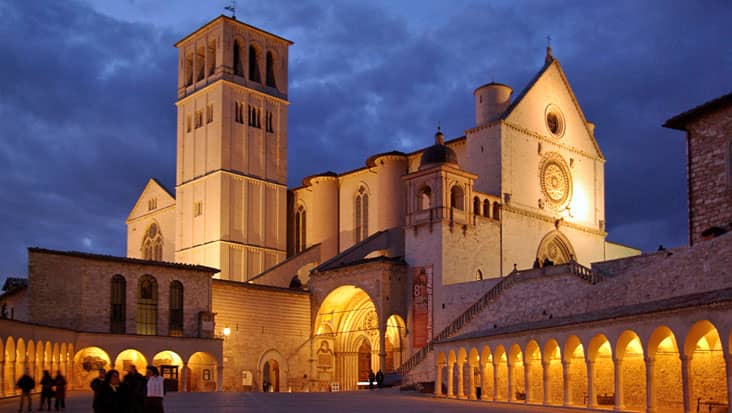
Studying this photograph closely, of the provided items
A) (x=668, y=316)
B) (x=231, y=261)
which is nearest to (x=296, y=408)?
(x=668, y=316)

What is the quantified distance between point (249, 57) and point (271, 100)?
3.60 metres

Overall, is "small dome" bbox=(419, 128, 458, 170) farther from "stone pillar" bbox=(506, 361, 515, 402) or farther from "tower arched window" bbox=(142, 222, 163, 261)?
"tower arched window" bbox=(142, 222, 163, 261)

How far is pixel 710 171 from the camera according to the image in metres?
30.9

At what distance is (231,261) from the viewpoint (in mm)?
64562

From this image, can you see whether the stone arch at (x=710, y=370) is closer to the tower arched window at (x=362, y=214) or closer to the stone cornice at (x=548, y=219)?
the stone cornice at (x=548, y=219)

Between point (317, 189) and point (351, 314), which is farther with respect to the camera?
point (317, 189)

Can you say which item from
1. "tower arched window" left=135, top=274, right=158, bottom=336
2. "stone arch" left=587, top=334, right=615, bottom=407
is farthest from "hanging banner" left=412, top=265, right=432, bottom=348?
"stone arch" left=587, top=334, right=615, bottom=407

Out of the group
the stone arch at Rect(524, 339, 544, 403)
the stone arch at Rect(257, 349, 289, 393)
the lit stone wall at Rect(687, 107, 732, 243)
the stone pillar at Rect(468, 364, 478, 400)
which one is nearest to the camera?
the lit stone wall at Rect(687, 107, 732, 243)

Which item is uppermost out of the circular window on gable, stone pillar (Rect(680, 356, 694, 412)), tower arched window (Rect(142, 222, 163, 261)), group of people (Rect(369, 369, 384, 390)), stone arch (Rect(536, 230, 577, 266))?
the circular window on gable

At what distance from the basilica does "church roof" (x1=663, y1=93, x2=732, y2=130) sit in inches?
3.5

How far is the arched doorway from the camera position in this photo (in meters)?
56.6

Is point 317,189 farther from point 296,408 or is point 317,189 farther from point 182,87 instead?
point 296,408

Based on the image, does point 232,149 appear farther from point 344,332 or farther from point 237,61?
point 344,332

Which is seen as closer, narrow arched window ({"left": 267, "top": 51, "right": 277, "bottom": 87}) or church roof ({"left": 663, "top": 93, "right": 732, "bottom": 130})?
church roof ({"left": 663, "top": 93, "right": 732, "bottom": 130})
